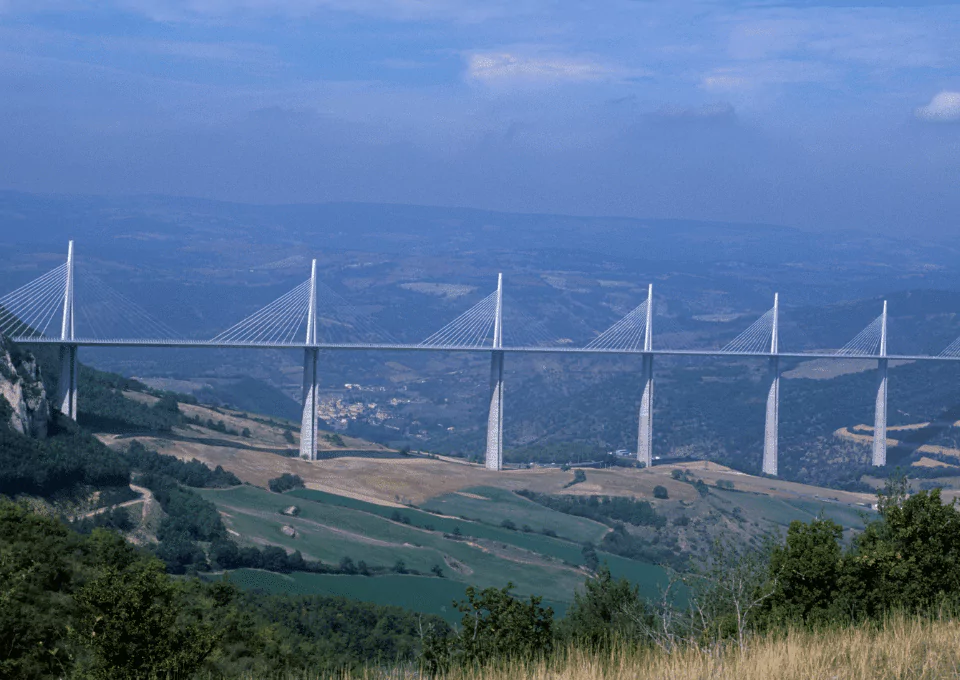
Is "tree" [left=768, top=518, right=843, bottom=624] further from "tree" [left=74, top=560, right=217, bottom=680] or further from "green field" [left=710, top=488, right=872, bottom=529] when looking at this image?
"green field" [left=710, top=488, right=872, bottom=529]

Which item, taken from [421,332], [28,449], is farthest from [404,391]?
[28,449]

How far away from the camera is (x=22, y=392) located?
137 feet

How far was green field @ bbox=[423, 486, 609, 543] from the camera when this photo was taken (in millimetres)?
49281

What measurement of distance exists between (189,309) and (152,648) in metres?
124

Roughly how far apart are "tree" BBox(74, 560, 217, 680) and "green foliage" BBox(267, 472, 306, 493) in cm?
3821

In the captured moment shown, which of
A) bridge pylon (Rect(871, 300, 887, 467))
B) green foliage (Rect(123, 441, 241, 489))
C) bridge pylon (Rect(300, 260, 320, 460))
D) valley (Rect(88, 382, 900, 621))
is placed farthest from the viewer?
bridge pylon (Rect(871, 300, 887, 467))

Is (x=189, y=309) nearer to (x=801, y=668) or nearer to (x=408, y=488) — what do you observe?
(x=408, y=488)

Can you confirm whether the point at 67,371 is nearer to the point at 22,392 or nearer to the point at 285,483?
the point at 22,392

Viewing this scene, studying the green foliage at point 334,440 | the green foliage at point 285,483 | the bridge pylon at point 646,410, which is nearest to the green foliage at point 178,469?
the green foliage at point 285,483

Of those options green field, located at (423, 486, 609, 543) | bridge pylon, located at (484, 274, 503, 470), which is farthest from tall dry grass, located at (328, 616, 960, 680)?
bridge pylon, located at (484, 274, 503, 470)

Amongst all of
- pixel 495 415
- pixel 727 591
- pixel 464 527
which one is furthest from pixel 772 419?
pixel 727 591

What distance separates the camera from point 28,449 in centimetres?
3669

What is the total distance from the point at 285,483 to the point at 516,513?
9.59 m

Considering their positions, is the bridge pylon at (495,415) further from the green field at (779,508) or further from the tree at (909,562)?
the tree at (909,562)
